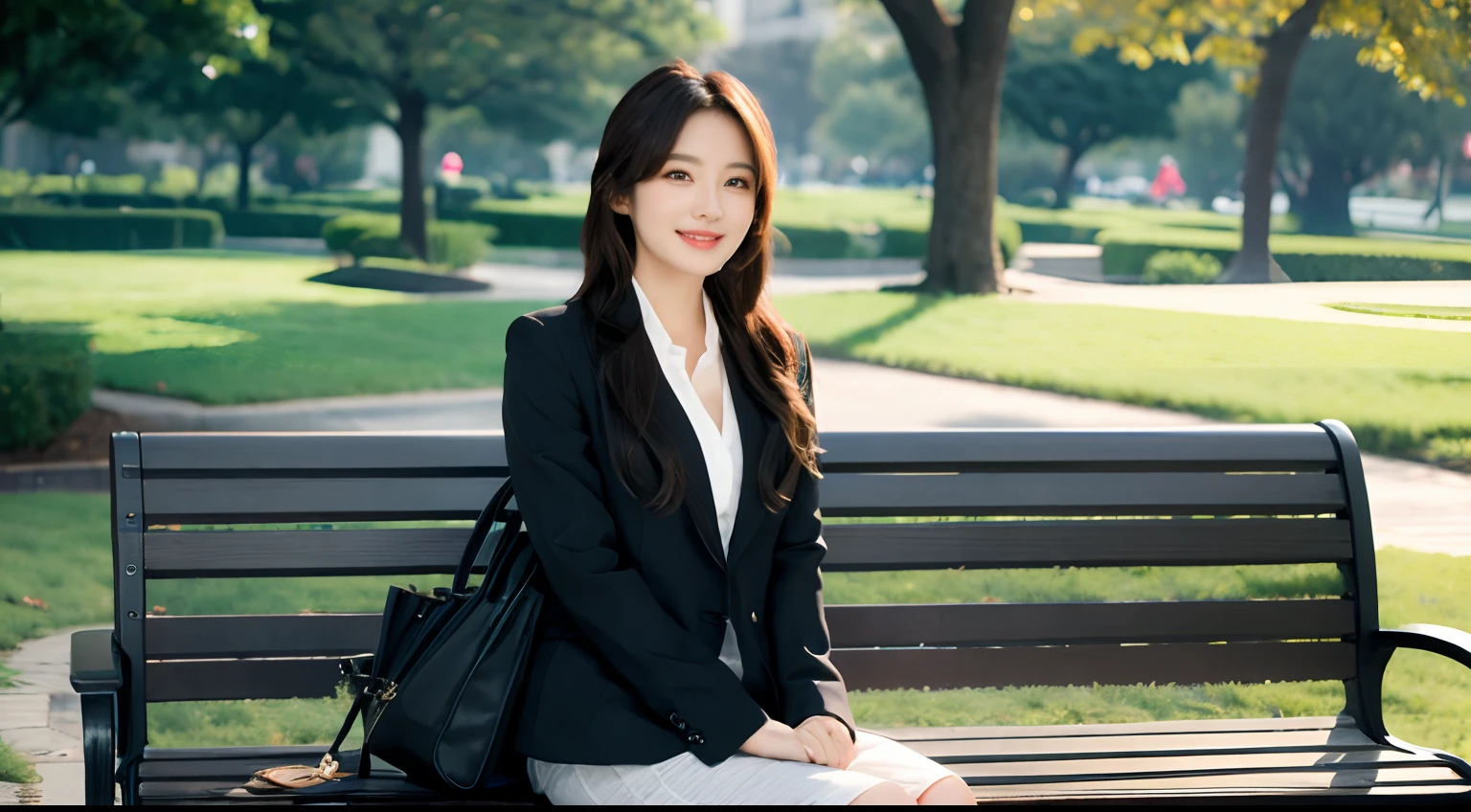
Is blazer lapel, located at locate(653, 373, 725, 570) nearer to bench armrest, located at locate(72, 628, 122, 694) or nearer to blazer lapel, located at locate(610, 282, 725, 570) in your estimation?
blazer lapel, located at locate(610, 282, 725, 570)

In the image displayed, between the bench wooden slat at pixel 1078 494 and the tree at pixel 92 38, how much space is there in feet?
17.3

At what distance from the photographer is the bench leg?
2.40 meters

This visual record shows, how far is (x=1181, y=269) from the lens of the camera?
18.9 feet

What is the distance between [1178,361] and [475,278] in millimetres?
3803

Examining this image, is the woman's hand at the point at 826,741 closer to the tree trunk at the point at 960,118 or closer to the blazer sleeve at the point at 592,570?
the blazer sleeve at the point at 592,570

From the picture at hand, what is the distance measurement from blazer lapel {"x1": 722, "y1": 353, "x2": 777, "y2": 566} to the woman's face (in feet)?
0.73

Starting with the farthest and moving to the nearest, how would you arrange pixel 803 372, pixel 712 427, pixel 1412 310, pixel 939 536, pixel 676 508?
1. pixel 1412 310
2. pixel 939 536
3. pixel 803 372
4. pixel 712 427
5. pixel 676 508

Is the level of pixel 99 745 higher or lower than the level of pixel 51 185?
lower

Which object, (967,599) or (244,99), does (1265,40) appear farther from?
(244,99)

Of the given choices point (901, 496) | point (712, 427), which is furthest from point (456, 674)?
point (901, 496)

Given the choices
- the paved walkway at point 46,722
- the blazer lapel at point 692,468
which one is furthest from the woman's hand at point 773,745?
the paved walkway at point 46,722

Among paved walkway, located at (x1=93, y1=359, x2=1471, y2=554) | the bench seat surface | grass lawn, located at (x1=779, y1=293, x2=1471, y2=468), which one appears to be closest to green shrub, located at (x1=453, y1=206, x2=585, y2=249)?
paved walkway, located at (x1=93, y1=359, x2=1471, y2=554)

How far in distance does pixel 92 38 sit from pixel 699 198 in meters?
5.94

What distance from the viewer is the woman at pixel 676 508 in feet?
7.48
